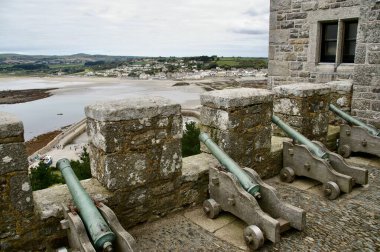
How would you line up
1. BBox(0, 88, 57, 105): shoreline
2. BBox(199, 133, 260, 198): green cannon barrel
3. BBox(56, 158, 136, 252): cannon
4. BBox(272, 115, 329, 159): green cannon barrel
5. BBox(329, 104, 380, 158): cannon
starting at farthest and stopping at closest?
BBox(0, 88, 57, 105): shoreline < BBox(329, 104, 380, 158): cannon < BBox(272, 115, 329, 159): green cannon barrel < BBox(199, 133, 260, 198): green cannon barrel < BBox(56, 158, 136, 252): cannon

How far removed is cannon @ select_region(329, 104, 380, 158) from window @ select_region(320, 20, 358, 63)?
2487mm

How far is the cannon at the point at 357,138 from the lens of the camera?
5152mm

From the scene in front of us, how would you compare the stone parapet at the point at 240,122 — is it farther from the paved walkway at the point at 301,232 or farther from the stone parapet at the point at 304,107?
the stone parapet at the point at 304,107

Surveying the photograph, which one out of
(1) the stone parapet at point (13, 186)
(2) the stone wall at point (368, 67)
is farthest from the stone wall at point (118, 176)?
(2) the stone wall at point (368, 67)

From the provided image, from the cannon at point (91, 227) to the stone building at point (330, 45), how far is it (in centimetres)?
537

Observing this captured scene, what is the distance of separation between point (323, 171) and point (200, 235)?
1.77m

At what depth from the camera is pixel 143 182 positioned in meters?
3.23

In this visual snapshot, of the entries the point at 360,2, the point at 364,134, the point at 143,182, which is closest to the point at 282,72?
the point at 360,2

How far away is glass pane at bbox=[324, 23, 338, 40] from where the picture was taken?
753cm

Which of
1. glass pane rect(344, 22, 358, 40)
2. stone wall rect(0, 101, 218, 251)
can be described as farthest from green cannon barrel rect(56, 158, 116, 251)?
glass pane rect(344, 22, 358, 40)

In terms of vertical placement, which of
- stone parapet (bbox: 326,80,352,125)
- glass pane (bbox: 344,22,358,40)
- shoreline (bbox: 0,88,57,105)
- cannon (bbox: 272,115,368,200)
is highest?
glass pane (bbox: 344,22,358,40)

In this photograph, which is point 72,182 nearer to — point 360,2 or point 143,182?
point 143,182

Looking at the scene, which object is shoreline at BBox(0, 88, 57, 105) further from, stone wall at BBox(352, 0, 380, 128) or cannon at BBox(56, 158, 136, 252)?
cannon at BBox(56, 158, 136, 252)

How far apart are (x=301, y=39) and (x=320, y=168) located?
192 inches
